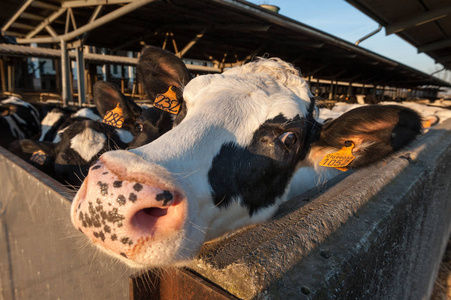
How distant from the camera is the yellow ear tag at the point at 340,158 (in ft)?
6.32

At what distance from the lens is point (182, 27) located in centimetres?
824

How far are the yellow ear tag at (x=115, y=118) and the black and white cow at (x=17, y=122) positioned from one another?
4.16 metres

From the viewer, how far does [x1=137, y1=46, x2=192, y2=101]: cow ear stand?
2.34 meters

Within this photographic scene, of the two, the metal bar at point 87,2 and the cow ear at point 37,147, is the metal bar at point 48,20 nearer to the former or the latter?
the metal bar at point 87,2

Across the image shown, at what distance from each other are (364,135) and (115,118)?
287 cm

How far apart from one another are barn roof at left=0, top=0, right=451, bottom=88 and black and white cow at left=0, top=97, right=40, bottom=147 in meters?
2.42

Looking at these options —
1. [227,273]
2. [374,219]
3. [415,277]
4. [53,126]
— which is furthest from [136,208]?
[53,126]

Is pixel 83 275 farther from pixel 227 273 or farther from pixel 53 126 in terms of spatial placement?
pixel 53 126

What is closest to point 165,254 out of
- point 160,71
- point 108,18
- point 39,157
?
point 160,71

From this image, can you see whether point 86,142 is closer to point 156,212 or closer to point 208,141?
point 208,141

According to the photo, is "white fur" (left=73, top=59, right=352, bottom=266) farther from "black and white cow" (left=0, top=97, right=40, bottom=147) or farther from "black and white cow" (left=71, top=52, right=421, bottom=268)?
"black and white cow" (left=0, top=97, right=40, bottom=147)

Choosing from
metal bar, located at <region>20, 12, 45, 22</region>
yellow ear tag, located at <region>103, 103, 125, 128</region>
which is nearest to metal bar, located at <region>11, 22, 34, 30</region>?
metal bar, located at <region>20, 12, 45, 22</region>

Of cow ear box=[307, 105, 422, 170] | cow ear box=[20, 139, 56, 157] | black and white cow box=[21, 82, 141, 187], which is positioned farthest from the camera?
cow ear box=[20, 139, 56, 157]

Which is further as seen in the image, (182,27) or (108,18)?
(182,27)
